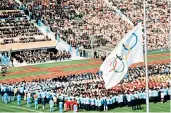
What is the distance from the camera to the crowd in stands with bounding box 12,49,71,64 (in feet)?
169

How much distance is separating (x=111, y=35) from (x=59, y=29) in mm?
6991

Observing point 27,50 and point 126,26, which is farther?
point 126,26

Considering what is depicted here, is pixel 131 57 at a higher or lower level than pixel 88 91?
higher

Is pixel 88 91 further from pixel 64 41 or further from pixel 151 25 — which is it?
pixel 151 25

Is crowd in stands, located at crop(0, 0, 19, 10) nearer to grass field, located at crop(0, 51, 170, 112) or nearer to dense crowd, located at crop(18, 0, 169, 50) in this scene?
dense crowd, located at crop(18, 0, 169, 50)

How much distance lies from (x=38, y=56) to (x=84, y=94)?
927 inches

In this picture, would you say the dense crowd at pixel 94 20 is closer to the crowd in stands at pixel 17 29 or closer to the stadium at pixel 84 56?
the stadium at pixel 84 56

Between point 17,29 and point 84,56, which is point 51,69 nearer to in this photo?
point 84,56

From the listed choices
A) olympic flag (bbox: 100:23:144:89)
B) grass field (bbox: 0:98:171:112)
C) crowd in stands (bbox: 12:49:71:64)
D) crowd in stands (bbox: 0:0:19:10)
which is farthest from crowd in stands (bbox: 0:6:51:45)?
olympic flag (bbox: 100:23:144:89)

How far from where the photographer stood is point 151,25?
71.1m

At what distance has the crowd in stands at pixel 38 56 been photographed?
51.6 meters

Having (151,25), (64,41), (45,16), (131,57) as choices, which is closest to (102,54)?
(64,41)

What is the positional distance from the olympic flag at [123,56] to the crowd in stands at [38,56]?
108 ft

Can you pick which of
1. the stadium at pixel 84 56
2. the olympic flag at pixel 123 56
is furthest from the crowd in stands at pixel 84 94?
the olympic flag at pixel 123 56
